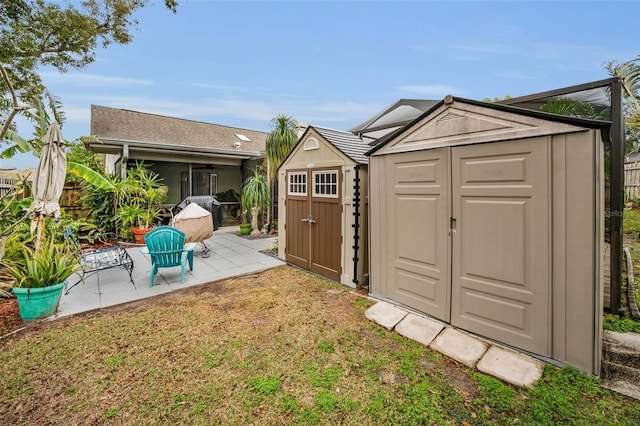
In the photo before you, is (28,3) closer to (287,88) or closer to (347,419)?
(287,88)

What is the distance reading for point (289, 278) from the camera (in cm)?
577

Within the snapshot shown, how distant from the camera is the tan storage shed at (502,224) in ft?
8.47

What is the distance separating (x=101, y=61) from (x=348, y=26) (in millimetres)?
9328

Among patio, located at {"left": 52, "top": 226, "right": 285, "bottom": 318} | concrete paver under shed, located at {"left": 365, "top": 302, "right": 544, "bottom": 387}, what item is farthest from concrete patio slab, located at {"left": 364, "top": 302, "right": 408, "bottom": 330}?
patio, located at {"left": 52, "top": 226, "right": 285, "bottom": 318}

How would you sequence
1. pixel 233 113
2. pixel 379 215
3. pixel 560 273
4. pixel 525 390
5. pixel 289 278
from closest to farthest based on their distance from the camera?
1. pixel 525 390
2. pixel 560 273
3. pixel 379 215
4. pixel 289 278
5. pixel 233 113

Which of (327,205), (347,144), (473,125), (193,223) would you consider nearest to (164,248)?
(193,223)

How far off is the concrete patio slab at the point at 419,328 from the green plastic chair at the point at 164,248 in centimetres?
431

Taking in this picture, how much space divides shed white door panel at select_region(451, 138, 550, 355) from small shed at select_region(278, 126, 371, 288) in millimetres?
1875

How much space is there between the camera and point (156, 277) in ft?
18.9

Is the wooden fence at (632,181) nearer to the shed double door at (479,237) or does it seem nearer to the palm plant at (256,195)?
the shed double door at (479,237)

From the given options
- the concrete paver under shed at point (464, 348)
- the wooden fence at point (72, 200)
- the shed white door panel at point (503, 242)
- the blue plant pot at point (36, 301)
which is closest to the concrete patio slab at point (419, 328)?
the concrete paver under shed at point (464, 348)

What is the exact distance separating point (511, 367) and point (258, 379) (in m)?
2.58

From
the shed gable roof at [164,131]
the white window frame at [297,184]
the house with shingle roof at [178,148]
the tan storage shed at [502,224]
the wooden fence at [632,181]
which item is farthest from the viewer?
the wooden fence at [632,181]

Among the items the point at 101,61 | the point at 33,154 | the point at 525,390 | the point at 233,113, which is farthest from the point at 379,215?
the point at 233,113
